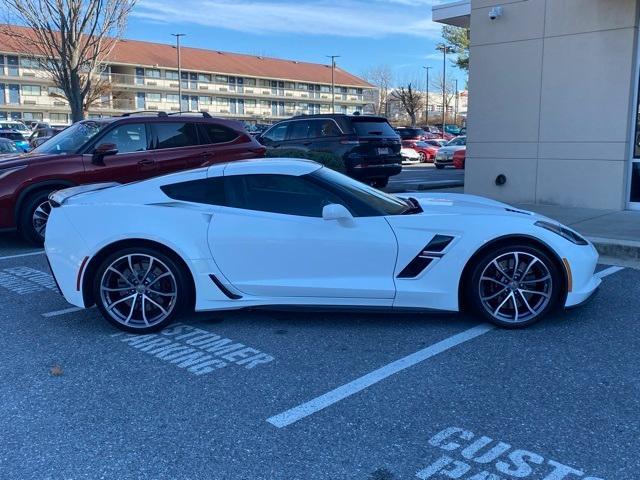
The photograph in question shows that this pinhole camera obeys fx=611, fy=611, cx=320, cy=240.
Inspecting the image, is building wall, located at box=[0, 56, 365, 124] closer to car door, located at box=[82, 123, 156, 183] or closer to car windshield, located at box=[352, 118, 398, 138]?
car windshield, located at box=[352, 118, 398, 138]

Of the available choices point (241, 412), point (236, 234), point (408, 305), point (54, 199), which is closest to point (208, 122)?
point (54, 199)

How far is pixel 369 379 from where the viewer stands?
3842mm

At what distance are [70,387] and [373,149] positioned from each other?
33.9 ft

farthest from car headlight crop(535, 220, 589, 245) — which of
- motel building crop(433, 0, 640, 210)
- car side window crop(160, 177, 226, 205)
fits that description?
motel building crop(433, 0, 640, 210)

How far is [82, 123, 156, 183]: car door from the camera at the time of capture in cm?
837

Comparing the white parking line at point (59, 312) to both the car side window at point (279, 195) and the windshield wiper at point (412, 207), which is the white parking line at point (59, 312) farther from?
the windshield wiper at point (412, 207)

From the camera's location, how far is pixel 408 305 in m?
4.62

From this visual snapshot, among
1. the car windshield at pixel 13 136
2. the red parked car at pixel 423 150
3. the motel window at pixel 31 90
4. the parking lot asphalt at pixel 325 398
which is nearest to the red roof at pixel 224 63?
the motel window at pixel 31 90

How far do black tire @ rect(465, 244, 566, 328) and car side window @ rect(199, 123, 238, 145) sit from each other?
5749 mm

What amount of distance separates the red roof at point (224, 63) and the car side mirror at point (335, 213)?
61.4 metres

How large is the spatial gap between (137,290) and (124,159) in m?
4.30

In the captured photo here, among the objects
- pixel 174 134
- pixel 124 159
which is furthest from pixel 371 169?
pixel 124 159

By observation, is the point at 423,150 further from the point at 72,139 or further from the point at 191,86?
the point at 191,86

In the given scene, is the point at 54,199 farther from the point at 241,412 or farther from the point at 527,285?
the point at 527,285
